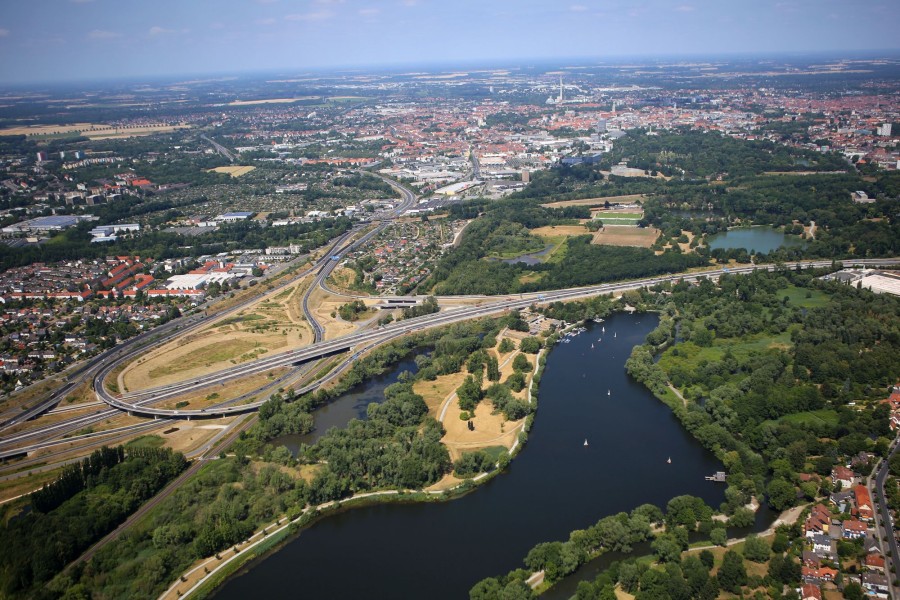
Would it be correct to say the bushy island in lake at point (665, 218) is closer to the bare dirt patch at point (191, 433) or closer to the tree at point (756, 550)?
the bare dirt patch at point (191, 433)

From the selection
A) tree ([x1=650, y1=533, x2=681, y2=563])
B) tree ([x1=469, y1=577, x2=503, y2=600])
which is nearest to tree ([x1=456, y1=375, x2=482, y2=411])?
tree ([x1=469, y1=577, x2=503, y2=600])

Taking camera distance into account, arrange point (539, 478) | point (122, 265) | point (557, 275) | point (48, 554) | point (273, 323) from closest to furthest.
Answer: point (48, 554) → point (539, 478) → point (273, 323) → point (557, 275) → point (122, 265)

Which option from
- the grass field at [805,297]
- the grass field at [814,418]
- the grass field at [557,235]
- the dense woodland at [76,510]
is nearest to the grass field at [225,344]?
the dense woodland at [76,510]

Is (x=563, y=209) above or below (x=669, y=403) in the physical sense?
above

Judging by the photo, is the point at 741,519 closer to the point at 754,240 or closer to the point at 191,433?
the point at 191,433

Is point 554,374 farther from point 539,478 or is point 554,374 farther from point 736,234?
point 736,234

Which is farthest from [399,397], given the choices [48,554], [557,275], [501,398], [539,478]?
[557,275]
